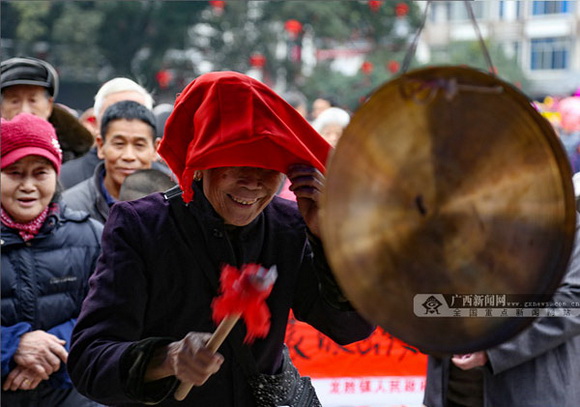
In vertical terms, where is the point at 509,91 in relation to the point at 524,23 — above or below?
above

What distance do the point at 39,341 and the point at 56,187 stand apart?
56cm

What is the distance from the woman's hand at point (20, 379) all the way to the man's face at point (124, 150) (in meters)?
1.02

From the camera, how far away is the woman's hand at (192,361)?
1619 mm

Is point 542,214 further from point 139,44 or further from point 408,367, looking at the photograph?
point 139,44

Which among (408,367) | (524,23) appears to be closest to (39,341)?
(408,367)

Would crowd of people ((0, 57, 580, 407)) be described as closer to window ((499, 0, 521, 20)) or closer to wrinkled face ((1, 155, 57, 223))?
wrinkled face ((1, 155, 57, 223))

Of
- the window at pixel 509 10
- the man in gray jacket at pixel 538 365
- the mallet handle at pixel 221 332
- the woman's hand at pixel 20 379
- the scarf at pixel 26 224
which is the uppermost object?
the mallet handle at pixel 221 332

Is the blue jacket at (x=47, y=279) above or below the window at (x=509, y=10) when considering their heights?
above

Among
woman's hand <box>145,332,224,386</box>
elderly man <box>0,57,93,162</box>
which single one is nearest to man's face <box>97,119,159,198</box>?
elderly man <box>0,57,93,162</box>

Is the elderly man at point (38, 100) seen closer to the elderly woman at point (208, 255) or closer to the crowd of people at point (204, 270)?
the crowd of people at point (204, 270)

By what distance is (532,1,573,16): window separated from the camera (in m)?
34.8

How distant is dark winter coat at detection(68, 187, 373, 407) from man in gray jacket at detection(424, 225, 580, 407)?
1.00 m

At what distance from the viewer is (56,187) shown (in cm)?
296

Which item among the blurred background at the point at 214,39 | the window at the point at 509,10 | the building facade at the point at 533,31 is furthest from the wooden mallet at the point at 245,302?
the window at the point at 509,10
